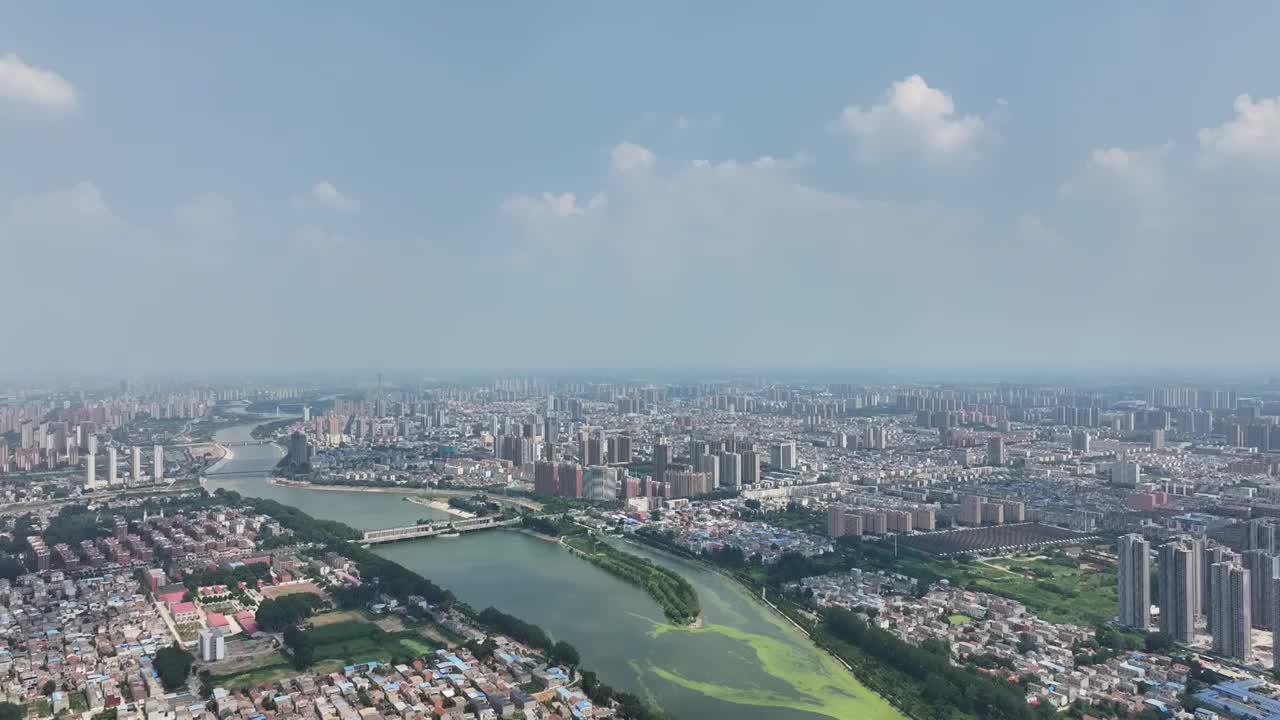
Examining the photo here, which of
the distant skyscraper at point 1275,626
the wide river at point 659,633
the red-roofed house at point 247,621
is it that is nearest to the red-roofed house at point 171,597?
the red-roofed house at point 247,621

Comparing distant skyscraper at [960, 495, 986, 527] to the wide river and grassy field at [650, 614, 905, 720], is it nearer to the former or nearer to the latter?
the wide river

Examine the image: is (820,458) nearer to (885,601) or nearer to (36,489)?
(885,601)

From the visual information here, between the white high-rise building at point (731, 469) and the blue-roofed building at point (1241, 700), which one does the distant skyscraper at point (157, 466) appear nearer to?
the white high-rise building at point (731, 469)

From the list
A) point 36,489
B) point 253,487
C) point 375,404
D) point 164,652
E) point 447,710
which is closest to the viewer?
point 447,710

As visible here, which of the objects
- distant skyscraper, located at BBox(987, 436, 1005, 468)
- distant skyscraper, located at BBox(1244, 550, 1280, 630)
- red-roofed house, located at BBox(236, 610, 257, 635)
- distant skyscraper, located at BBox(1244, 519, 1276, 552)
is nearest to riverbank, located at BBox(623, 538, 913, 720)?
distant skyscraper, located at BBox(1244, 550, 1280, 630)

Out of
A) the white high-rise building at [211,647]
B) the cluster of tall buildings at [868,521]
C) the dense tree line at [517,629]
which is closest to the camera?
the white high-rise building at [211,647]

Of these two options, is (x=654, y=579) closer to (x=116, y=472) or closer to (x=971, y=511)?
(x=971, y=511)

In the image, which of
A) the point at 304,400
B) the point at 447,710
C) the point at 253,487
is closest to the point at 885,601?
the point at 447,710

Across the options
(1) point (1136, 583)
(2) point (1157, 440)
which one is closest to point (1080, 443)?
(2) point (1157, 440)
